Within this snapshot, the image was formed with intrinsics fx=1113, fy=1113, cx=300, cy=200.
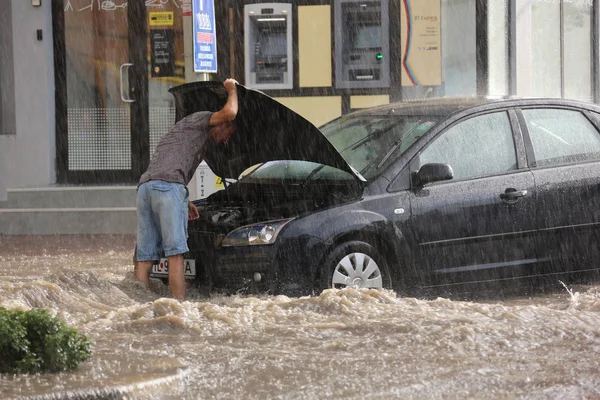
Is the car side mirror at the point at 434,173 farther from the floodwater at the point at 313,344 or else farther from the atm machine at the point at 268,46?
the atm machine at the point at 268,46

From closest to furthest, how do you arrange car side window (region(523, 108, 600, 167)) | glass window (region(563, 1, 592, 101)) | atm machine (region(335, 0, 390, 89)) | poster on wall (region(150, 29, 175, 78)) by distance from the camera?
car side window (region(523, 108, 600, 167)) → atm machine (region(335, 0, 390, 89)) → poster on wall (region(150, 29, 175, 78)) → glass window (region(563, 1, 592, 101))

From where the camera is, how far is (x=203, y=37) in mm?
10742

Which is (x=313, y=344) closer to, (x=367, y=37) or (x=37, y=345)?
(x=37, y=345)

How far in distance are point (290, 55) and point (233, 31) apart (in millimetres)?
954

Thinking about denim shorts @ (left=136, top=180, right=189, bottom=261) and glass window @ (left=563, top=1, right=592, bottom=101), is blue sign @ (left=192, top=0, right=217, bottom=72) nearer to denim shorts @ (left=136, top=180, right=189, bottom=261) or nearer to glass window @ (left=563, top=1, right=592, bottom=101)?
denim shorts @ (left=136, top=180, right=189, bottom=261)

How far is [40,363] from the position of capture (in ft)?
19.2

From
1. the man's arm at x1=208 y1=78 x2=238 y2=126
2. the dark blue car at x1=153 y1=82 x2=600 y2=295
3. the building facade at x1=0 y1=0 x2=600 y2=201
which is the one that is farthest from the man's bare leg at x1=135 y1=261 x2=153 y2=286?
the building facade at x1=0 y1=0 x2=600 y2=201

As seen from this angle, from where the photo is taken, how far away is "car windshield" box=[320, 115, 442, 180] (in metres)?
8.48

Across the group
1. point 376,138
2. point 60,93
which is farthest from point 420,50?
point 376,138

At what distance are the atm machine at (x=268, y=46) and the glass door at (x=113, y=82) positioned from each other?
40.4 inches

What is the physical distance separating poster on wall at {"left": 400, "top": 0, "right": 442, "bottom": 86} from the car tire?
26.9 feet

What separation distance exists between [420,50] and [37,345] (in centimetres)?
1098

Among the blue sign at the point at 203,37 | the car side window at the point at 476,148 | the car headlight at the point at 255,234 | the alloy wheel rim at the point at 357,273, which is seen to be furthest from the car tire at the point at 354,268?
the blue sign at the point at 203,37

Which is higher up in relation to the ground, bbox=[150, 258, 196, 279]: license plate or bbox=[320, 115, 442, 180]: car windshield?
bbox=[320, 115, 442, 180]: car windshield
